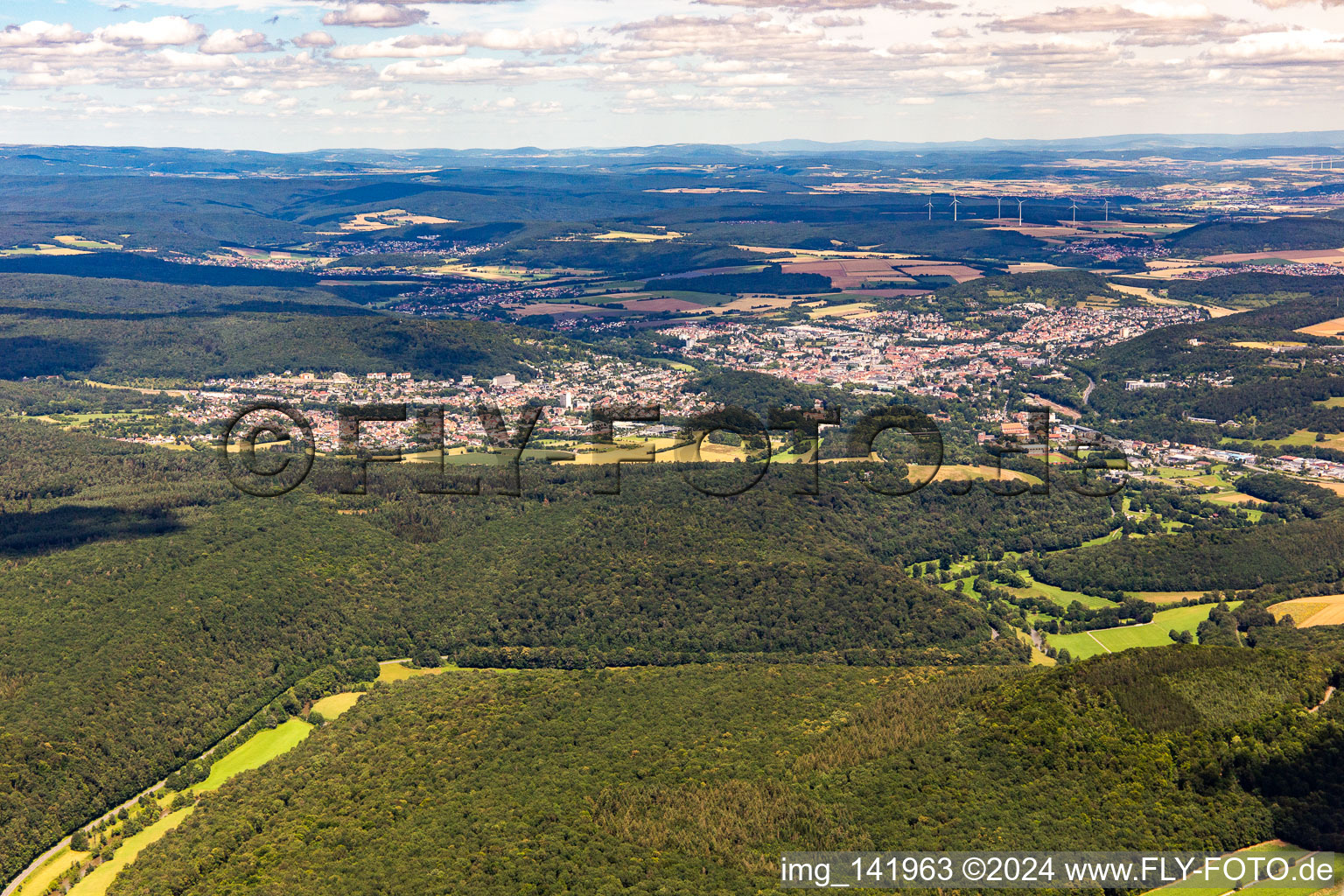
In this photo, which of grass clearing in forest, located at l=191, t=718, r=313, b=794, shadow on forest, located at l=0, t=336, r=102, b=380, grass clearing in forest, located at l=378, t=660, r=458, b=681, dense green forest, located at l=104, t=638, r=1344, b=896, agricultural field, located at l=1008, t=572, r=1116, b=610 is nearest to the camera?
dense green forest, located at l=104, t=638, r=1344, b=896

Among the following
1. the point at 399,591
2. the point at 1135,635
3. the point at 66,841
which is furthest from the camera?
the point at 399,591

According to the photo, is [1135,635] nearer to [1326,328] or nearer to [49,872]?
[49,872]

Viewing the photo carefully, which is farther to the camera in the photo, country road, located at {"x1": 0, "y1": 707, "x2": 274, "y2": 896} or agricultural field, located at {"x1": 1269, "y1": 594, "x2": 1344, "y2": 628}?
agricultural field, located at {"x1": 1269, "y1": 594, "x2": 1344, "y2": 628}

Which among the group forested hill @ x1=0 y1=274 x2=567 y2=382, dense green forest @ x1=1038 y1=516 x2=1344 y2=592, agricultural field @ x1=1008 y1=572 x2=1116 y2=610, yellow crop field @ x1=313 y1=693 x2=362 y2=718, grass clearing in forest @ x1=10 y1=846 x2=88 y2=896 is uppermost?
forested hill @ x1=0 y1=274 x2=567 y2=382

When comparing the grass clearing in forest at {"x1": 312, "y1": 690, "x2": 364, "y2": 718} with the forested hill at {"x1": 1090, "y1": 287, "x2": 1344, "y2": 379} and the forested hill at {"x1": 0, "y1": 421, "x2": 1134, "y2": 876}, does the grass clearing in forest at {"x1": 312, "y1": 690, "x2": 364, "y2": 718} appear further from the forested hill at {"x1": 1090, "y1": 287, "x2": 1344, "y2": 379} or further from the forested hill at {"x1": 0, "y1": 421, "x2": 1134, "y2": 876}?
the forested hill at {"x1": 1090, "y1": 287, "x2": 1344, "y2": 379}

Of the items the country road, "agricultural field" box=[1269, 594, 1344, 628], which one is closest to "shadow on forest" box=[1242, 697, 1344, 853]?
"agricultural field" box=[1269, 594, 1344, 628]

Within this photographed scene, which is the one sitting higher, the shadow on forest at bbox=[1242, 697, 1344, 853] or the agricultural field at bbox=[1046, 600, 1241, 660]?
the shadow on forest at bbox=[1242, 697, 1344, 853]

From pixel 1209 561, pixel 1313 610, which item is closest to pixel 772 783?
pixel 1313 610
